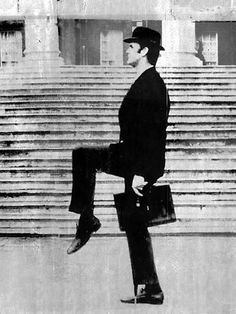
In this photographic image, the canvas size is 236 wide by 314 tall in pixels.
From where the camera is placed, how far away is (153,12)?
7289 mm

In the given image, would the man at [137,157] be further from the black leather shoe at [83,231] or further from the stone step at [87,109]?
the stone step at [87,109]

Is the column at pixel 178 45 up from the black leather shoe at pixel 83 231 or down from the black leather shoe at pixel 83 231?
up

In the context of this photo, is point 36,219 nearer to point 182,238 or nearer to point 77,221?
point 77,221

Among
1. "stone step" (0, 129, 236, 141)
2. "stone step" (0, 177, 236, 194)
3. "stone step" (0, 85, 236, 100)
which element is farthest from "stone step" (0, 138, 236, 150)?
"stone step" (0, 85, 236, 100)

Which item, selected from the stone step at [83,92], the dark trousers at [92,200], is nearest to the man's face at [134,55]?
the stone step at [83,92]

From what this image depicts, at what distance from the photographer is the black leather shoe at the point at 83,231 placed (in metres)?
6.38

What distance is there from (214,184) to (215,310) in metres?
1.30

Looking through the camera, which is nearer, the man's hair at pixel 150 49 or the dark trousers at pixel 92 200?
the dark trousers at pixel 92 200

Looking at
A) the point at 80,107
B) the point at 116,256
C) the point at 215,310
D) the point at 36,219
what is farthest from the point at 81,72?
the point at 215,310

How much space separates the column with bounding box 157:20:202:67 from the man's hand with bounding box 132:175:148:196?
3.73 feet

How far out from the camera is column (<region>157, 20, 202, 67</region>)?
22.8 feet

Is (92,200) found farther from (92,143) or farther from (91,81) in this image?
(91,81)

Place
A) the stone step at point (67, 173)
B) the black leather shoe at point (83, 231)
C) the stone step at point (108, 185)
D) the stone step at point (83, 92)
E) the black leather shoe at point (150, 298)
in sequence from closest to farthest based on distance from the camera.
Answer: the black leather shoe at point (150, 298), the black leather shoe at point (83, 231), the stone step at point (108, 185), the stone step at point (67, 173), the stone step at point (83, 92)

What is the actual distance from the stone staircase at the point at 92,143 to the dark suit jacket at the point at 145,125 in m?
0.27
